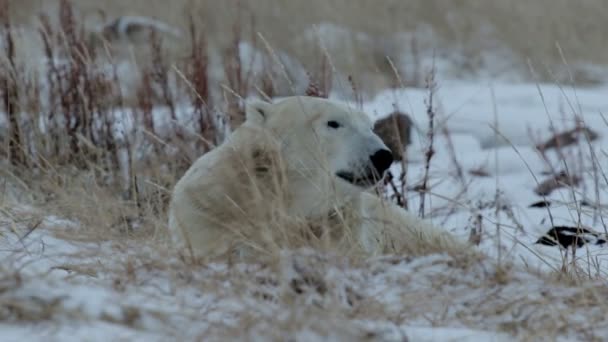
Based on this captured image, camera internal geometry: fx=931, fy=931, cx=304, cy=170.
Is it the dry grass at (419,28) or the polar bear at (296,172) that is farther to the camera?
the dry grass at (419,28)

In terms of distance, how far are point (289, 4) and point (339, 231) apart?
887cm

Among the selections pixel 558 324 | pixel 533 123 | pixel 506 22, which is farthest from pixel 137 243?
pixel 506 22

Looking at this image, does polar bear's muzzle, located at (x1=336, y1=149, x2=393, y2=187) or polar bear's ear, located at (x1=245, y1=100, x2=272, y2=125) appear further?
polar bear's ear, located at (x1=245, y1=100, x2=272, y2=125)

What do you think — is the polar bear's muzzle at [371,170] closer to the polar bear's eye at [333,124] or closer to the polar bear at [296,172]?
the polar bear at [296,172]

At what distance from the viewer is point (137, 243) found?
2.51m

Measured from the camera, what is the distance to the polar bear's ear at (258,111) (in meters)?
3.31

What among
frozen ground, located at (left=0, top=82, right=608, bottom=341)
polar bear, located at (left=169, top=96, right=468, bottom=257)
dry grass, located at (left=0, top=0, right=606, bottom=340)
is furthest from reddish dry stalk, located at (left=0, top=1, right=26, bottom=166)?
frozen ground, located at (left=0, top=82, right=608, bottom=341)

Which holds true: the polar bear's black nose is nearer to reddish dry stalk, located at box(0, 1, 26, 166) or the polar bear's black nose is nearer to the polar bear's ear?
the polar bear's ear

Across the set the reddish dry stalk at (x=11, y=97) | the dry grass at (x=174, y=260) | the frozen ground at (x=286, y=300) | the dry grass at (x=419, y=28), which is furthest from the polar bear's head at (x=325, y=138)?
the dry grass at (x=419, y=28)

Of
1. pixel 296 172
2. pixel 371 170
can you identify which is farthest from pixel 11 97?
pixel 371 170

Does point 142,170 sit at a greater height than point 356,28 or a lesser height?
lesser

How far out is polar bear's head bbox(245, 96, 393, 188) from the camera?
3023mm

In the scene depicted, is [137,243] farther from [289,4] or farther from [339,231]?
[289,4]

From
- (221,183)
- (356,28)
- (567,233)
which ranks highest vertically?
(356,28)
